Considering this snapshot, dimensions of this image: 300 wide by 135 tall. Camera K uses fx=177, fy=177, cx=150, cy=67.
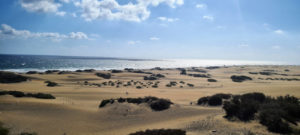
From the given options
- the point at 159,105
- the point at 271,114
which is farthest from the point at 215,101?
the point at 271,114

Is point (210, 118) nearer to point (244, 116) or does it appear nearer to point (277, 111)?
point (244, 116)

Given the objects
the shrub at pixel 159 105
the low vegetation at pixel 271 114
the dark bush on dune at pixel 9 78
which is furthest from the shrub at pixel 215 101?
the dark bush on dune at pixel 9 78

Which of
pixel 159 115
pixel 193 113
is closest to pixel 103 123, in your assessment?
pixel 159 115

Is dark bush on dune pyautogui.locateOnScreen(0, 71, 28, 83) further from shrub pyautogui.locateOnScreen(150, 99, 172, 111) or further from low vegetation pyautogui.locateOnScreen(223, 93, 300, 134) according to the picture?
low vegetation pyautogui.locateOnScreen(223, 93, 300, 134)

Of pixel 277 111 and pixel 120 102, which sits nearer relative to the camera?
pixel 277 111

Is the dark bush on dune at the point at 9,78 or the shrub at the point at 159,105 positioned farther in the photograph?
the dark bush on dune at the point at 9,78

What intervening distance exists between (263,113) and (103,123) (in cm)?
953

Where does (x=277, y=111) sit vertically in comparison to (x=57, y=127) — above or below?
above

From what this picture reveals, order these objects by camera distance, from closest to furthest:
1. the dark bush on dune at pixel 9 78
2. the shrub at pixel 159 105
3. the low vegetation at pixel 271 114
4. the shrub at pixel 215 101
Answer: the low vegetation at pixel 271 114 → the shrub at pixel 159 105 → the shrub at pixel 215 101 → the dark bush on dune at pixel 9 78

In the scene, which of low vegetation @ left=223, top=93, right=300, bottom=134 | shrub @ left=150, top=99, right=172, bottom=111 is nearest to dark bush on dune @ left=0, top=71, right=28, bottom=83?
shrub @ left=150, top=99, right=172, bottom=111

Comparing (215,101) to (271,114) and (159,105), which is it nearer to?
(159,105)

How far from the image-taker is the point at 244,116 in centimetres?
1035

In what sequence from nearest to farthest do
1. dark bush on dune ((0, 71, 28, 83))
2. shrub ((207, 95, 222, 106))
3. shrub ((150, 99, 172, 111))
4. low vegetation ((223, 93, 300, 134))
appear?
low vegetation ((223, 93, 300, 134)), shrub ((150, 99, 172, 111)), shrub ((207, 95, 222, 106)), dark bush on dune ((0, 71, 28, 83))

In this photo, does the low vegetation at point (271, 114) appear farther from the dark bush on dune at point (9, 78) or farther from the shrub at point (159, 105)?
the dark bush on dune at point (9, 78)
